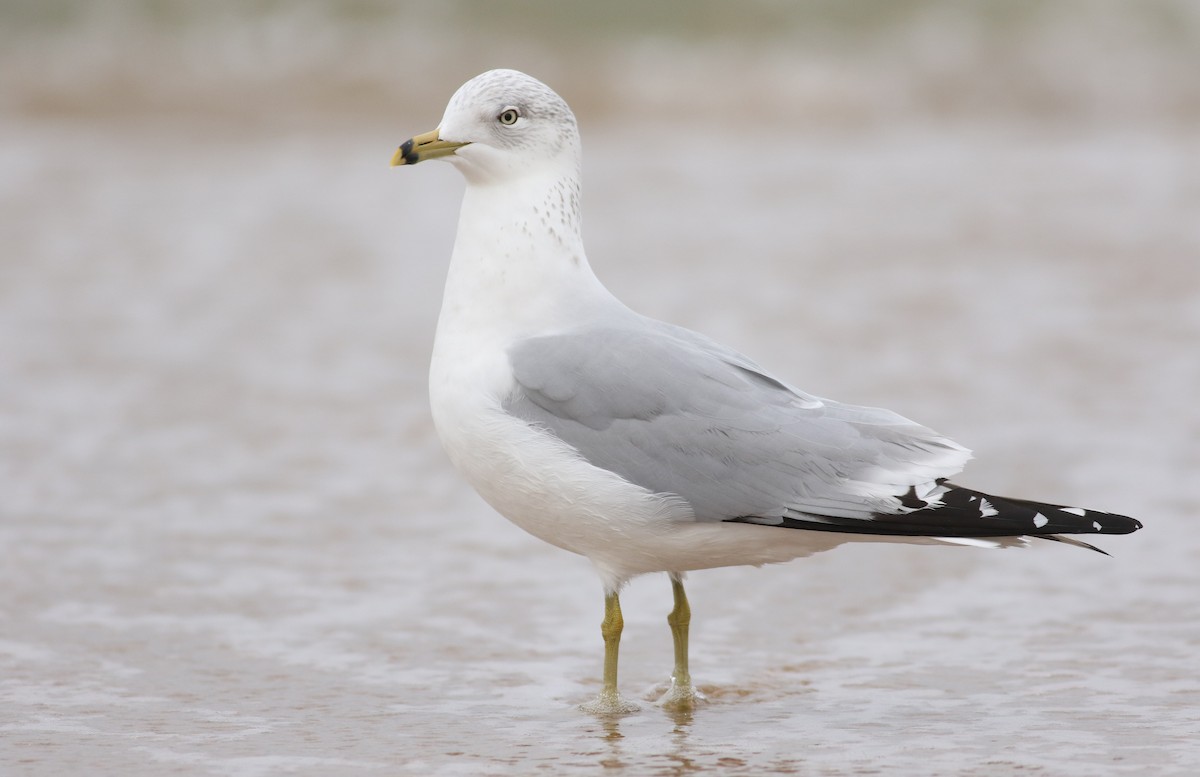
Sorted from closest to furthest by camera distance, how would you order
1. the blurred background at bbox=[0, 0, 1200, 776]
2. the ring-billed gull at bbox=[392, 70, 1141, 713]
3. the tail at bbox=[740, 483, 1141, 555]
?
the tail at bbox=[740, 483, 1141, 555], the ring-billed gull at bbox=[392, 70, 1141, 713], the blurred background at bbox=[0, 0, 1200, 776]

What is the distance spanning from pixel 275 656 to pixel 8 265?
6.70 metres

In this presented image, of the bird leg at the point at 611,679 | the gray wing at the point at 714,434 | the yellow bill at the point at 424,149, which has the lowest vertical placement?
the bird leg at the point at 611,679

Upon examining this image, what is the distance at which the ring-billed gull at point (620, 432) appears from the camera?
3.88m

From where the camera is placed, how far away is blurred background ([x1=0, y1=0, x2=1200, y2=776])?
401cm

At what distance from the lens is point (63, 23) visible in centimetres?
2197

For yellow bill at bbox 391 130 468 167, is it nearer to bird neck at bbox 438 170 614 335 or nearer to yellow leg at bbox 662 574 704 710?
bird neck at bbox 438 170 614 335

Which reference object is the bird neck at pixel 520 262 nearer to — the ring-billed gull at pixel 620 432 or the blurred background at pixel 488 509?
the ring-billed gull at pixel 620 432

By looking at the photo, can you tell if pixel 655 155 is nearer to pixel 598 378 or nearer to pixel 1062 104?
pixel 1062 104

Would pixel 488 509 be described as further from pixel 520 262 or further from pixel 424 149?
pixel 424 149

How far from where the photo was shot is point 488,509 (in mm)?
6258

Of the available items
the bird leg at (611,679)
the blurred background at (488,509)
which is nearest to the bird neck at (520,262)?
the bird leg at (611,679)

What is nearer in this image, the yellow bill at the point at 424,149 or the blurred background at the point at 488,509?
the blurred background at the point at 488,509

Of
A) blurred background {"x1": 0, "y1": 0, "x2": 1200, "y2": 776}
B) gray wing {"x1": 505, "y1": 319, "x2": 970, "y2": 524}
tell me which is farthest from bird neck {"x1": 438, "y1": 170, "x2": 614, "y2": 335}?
blurred background {"x1": 0, "y1": 0, "x2": 1200, "y2": 776}

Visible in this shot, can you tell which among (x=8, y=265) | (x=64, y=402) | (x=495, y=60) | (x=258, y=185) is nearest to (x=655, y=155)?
(x=258, y=185)
